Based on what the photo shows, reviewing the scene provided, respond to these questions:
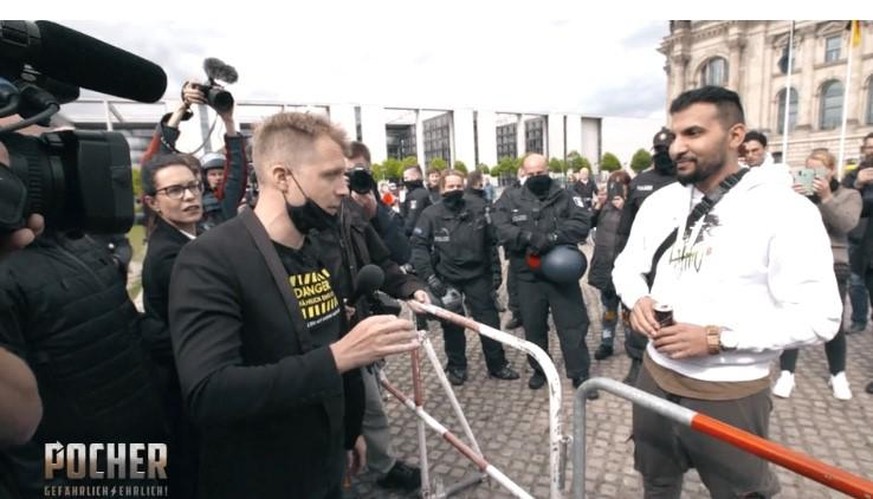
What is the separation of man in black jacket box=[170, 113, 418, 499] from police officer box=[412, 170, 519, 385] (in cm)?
276

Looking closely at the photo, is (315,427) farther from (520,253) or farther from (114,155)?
(520,253)

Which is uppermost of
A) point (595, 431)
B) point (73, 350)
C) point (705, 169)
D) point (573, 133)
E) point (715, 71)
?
point (715, 71)

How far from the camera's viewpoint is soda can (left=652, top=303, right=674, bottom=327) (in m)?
1.89

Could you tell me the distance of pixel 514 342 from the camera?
2152mm

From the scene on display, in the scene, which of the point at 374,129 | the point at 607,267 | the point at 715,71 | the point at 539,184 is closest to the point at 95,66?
the point at 539,184

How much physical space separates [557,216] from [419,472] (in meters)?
2.60

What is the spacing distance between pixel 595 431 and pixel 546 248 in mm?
1588

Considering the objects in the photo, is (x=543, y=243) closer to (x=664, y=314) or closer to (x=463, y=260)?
(x=463, y=260)

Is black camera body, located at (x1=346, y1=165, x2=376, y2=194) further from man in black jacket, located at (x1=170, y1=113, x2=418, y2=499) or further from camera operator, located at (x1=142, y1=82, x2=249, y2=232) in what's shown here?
man in black jacket, located at (x1=170, y1=113, x2=418, y2=499)

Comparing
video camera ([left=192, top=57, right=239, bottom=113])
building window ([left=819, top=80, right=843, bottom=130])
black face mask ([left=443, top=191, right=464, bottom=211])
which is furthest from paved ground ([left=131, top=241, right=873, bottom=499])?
building window ([left=819, top=80, right=843, bottom=130])

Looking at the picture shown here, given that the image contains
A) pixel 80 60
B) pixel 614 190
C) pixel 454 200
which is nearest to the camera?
pixel 80 60

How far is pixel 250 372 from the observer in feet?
4.41

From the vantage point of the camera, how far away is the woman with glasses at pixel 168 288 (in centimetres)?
212

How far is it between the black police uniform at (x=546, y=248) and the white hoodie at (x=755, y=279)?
2341mm
